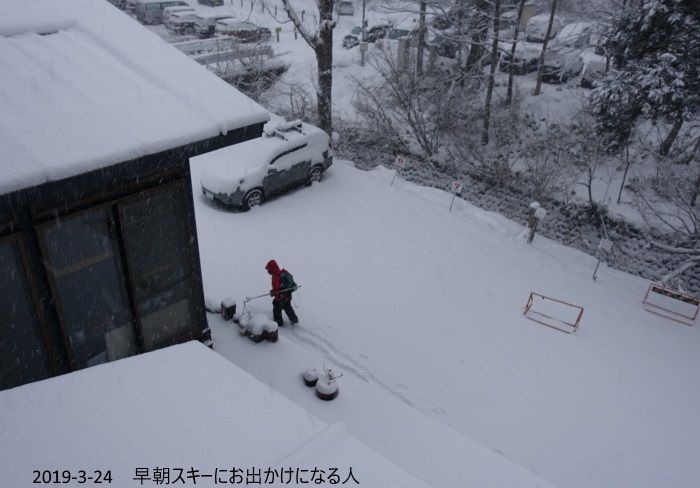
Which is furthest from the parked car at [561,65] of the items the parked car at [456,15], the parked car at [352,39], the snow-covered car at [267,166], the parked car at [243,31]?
the snow-covered car at [267,166]

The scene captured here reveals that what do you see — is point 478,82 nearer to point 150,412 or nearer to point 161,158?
point 161,158

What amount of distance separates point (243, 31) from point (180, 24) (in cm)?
381

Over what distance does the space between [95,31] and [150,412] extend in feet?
17.4

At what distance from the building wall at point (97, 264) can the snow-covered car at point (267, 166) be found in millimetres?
6503

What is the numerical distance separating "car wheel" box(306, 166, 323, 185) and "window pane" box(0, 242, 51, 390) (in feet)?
33.7

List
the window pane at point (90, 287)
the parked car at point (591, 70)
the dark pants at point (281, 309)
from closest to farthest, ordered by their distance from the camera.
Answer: the window pane at point (90, 287) < the dark pants at point (281, 309) < the parked car at point (591, 70)

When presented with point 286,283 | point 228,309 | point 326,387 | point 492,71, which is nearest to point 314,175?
point 286,283

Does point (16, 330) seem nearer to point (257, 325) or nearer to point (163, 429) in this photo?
point (163, 429)

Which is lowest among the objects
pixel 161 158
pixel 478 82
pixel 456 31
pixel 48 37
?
pixel 478 82

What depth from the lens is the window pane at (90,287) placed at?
219 inches

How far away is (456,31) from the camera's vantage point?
2138 cm

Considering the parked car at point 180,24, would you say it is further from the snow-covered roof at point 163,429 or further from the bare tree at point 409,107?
the snow-covered roof at point 163,429

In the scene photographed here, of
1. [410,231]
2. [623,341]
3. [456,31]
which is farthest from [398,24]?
[623,341]

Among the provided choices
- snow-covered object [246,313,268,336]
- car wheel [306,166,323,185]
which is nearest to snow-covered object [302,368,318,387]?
snow-covered object [246,313,268,336]
